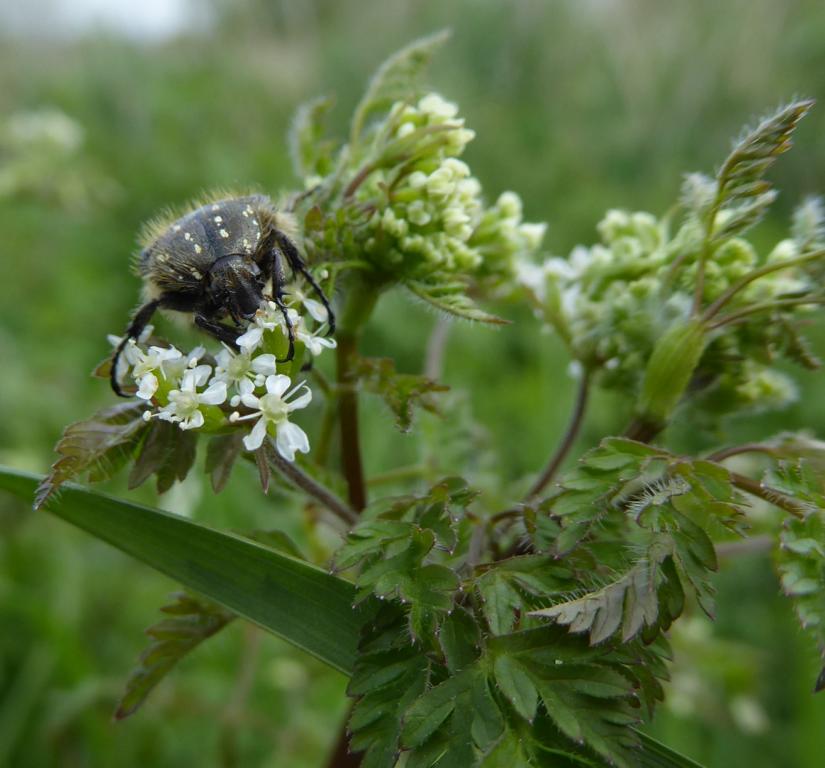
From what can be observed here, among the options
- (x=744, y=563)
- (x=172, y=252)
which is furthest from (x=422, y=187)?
(x=744, y=563)

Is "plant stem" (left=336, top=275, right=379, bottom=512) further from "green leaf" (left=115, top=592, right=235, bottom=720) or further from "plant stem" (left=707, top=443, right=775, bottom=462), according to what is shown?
"plant stem" (left=707, top=443, right=775, bottom=462)

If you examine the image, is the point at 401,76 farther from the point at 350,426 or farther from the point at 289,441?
the point at 289,441

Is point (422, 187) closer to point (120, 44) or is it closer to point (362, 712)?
point (362, 712)

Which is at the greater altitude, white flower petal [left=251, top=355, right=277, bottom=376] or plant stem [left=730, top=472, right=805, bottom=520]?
white flower petal [left=251, top=355, right=277, bottom=376]

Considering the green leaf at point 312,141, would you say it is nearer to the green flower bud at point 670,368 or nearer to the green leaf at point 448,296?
the green leaf at point 448,296

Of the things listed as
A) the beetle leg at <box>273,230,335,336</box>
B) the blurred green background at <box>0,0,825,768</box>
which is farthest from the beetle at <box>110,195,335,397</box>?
the blurred green background at <box>0,0,825,768</box>

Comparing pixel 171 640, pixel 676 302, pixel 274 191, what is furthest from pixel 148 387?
pixel 274 191
